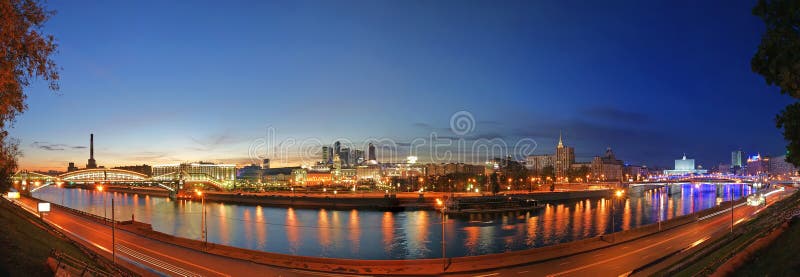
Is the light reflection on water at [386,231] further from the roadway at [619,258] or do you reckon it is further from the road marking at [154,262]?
the road marking at [154,262]

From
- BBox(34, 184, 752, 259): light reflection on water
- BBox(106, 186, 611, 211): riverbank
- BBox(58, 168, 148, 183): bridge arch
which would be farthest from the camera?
BBox(58, 168, 148, 183): bridge arch

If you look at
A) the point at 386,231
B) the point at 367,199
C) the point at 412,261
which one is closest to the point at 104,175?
the point at 367,199

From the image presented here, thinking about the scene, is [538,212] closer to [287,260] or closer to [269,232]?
[269,232]

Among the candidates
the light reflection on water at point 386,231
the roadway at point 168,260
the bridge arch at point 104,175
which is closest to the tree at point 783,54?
the roadway at point 168,260

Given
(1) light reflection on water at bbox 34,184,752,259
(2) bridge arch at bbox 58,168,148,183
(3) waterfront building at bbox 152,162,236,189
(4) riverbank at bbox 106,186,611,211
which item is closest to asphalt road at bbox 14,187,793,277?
(1) light reflection on water at bbox 34,184,752,259

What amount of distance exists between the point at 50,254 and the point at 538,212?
59.1m

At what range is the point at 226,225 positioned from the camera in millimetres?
49906

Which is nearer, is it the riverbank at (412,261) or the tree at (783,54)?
the tree at (783,54)

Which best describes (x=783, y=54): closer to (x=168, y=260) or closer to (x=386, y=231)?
(x=168, y=260)

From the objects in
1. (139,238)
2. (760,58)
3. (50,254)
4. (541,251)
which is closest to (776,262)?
(760,58)

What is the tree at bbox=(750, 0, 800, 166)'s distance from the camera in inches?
348

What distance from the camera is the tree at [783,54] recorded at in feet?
29.0

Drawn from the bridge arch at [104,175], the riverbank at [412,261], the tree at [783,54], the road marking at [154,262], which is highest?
the tree at [783,54]

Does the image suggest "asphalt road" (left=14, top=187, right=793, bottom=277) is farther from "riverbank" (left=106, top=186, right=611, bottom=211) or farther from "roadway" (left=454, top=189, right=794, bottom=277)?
"riverbank" (left=106, top=186, right=611, bottom=211)
